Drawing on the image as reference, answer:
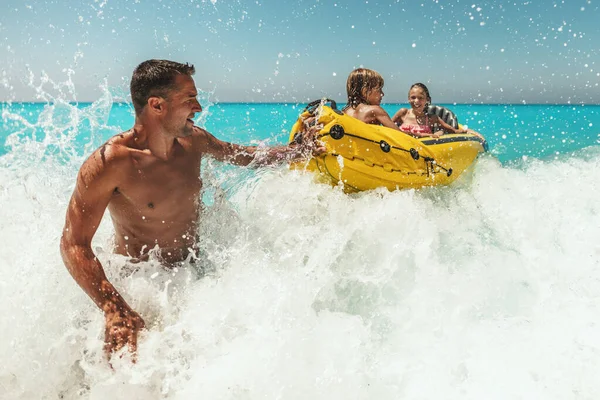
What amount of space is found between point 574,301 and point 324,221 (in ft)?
5.88

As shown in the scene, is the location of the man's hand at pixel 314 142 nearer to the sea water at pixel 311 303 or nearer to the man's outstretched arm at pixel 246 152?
the man's outstretched arm at pixel 246 152

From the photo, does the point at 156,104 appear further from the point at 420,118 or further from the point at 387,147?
the point at 420,118

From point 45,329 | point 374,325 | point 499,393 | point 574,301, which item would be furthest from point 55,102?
point 574,301

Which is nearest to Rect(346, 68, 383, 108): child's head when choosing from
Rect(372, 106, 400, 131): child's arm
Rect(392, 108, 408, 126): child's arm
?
Rect(372, 106, 400, 131): child's arm

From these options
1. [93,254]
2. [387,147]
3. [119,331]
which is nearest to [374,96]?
[387,147]

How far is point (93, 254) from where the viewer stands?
2.00 metres

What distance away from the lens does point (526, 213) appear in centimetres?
439

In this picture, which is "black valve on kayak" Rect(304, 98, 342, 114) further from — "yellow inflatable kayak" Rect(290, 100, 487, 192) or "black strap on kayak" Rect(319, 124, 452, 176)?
"black strap on kayak" Rect(319, 124, 452, 176)

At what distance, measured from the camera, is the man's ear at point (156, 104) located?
2.16 meters

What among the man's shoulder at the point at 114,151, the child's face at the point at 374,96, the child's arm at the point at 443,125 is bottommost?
the child's arm at the point at 443,125

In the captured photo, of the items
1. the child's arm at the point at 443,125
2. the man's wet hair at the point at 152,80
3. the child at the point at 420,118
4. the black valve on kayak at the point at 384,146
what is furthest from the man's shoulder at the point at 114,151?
the child's arm at the point at 443,125

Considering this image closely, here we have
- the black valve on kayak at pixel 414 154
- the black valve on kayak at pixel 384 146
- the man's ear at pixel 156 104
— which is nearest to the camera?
the man's ear at pixel 156 104

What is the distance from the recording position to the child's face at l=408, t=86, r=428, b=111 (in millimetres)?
5980

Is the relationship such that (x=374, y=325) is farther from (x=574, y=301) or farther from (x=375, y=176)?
(x=375, y=176)
